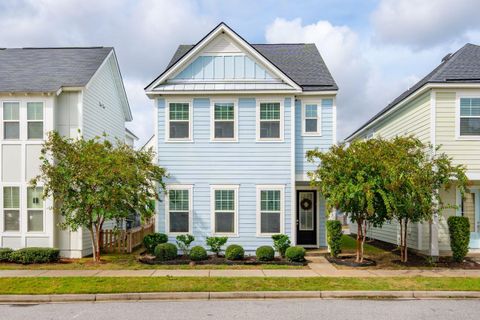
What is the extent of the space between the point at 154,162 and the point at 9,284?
7017mm

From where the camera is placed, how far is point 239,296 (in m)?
9.83

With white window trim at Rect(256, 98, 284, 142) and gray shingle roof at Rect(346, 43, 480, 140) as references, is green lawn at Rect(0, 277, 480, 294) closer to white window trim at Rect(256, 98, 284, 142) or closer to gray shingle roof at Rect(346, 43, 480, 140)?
white window trim at Rect(256, 98, 284, 142)

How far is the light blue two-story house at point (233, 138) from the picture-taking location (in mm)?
16172

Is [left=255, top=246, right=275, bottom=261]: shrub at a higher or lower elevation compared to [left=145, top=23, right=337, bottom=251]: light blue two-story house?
lower

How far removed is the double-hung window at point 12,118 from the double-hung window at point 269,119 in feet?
32.6

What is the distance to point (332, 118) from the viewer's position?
16812mm

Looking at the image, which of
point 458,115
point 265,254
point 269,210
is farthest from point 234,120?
point 458,115

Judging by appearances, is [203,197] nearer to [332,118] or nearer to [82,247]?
[82,247]

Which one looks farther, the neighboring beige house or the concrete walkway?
the neighboring beige house

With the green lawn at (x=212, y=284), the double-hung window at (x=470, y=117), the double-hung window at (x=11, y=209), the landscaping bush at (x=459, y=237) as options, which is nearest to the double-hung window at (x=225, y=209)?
the green lawn at (x=212, y=284)

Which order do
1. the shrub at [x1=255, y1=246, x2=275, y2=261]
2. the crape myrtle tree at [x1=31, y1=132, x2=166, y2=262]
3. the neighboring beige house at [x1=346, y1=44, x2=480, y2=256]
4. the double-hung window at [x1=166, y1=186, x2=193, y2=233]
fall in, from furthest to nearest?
the double-hung window at [x1=166, y1=186, x2=193, y2=233], the neighboring beige house at [x1=346, y1=44, x2=480, y2=256], the shrub at [x1=255, y1=246, x2=275, y2=261], the crape myrtle tree at [x1=31, y1=132, x2=166, y2=262]

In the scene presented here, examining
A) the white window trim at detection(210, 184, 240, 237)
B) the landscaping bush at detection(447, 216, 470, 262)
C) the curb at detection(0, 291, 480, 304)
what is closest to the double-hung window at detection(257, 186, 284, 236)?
the white window trim at detection(210, 184, 240, 237)

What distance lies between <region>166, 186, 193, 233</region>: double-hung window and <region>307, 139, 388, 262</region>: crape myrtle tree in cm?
534

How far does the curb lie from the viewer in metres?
9.62
